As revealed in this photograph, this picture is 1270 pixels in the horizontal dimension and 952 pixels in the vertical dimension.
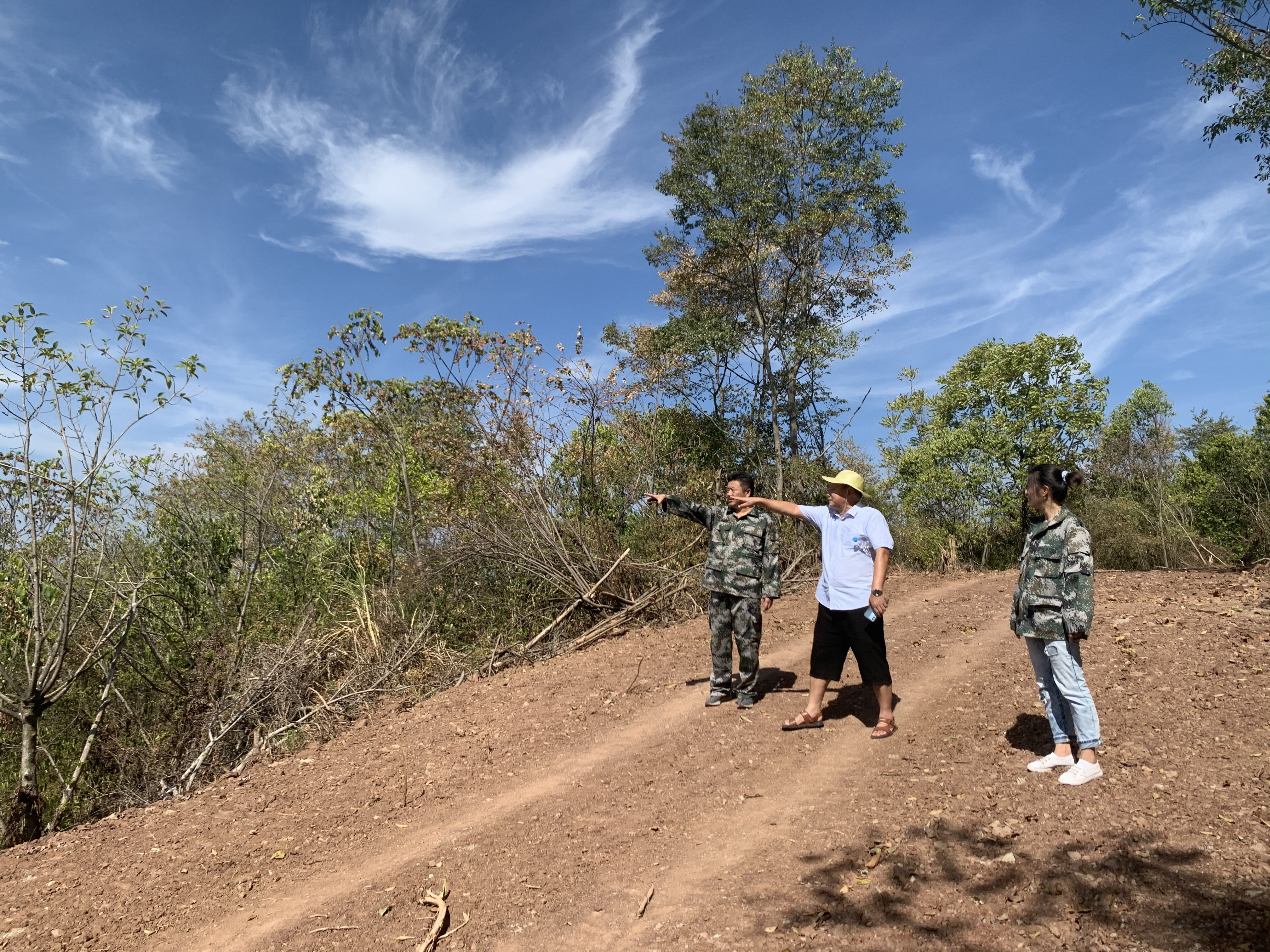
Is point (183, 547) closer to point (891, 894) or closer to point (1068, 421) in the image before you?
point (891, 894)

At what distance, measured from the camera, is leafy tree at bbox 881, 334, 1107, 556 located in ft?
83.5

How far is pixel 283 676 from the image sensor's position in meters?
8.18

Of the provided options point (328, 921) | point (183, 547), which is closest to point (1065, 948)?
point (328, 921)

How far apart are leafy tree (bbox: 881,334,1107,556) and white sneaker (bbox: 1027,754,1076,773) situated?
22.8 meters

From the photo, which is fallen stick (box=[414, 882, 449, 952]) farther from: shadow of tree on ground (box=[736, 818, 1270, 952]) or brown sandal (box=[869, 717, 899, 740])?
brown sandal (box=[869, 717, 899, 740])

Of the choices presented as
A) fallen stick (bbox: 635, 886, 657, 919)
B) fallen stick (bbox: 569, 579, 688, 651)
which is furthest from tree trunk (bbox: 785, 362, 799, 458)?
fallen stick (bbox: 635, 886, 657, 919)

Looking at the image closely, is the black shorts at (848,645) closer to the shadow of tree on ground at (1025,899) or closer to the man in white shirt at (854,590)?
the man in white shirt at (854,590)

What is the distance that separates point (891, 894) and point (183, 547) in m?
10.8

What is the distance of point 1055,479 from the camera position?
446cm

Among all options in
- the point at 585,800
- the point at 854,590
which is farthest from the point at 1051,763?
the point at 585,800

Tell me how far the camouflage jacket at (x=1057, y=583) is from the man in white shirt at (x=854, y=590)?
95 centimetres

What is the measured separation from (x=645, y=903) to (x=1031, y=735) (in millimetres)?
3093

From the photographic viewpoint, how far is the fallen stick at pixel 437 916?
344 cm

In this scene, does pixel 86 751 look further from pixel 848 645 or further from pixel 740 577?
pixel 848 645
